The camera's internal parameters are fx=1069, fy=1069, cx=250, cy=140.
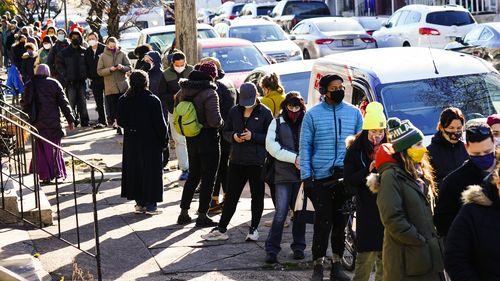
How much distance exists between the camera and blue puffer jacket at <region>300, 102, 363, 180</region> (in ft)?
30.3

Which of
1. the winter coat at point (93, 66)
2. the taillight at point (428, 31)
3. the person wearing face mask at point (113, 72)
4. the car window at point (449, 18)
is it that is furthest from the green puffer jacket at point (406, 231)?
the car window at point (449, 18)

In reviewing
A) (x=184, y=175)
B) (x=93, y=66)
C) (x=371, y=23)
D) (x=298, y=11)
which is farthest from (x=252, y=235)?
(x=298, y=11)

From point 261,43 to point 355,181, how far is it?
→ 1808 cm

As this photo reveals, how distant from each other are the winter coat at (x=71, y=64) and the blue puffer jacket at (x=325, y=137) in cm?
1140

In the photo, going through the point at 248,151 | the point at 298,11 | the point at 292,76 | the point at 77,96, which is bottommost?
Result: the point at 77,96

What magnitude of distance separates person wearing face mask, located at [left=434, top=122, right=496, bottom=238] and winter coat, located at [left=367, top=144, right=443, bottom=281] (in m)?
0.16

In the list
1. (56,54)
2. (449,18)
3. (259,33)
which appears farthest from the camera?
(449,18)

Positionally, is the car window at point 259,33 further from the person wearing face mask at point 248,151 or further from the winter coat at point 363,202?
the winter coat at point 363,202

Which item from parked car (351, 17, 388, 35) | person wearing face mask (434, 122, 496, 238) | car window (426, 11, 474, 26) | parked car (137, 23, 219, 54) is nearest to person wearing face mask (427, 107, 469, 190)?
person wearing face mask (434, 122, 496, 238)

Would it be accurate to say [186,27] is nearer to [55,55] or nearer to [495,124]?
[55,55]

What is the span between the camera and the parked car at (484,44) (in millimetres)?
23516

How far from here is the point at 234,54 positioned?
66.0ft

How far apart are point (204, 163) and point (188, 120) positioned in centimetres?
50

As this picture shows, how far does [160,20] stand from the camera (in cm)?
3809
